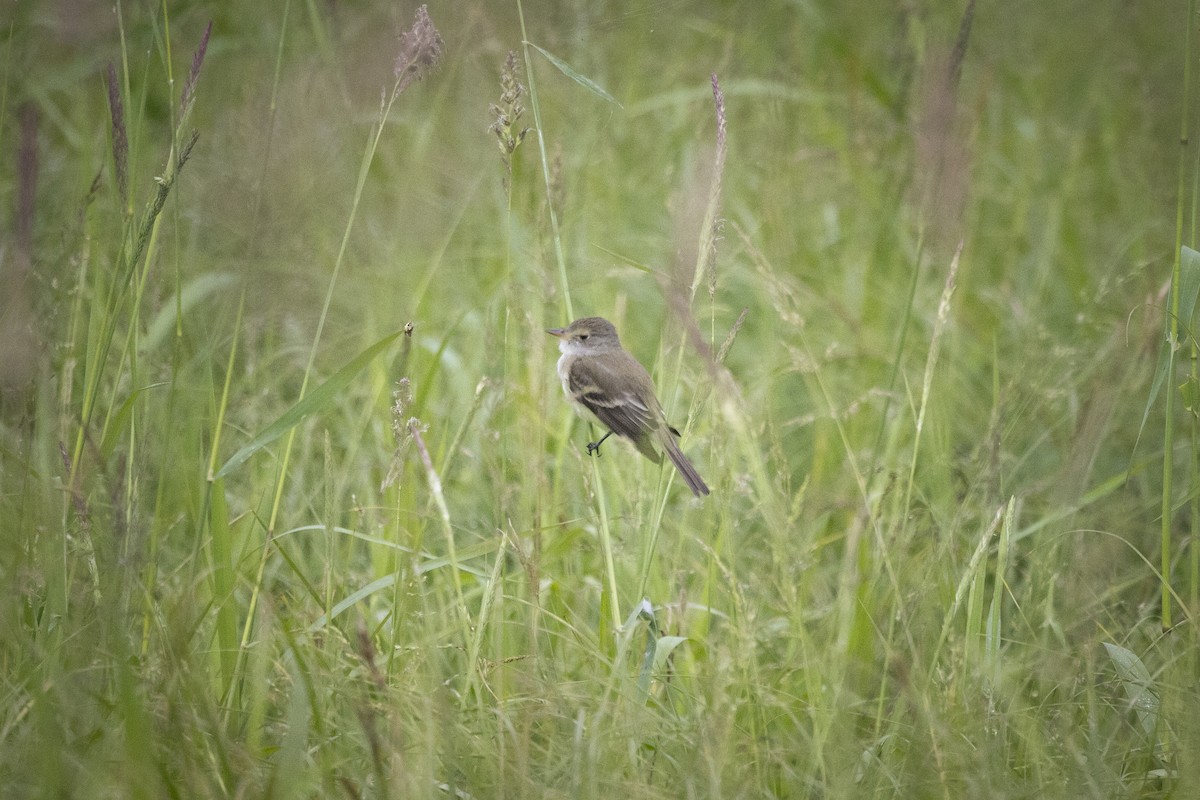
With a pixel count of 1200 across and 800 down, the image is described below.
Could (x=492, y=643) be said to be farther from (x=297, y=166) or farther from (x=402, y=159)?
(x=402, y=159)

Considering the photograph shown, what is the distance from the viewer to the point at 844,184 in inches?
211

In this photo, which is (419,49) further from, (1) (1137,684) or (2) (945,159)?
(1) (1137,684)

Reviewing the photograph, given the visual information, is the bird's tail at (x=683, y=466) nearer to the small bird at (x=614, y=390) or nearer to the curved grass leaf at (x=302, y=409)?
the small bird at (x=614, y=390)

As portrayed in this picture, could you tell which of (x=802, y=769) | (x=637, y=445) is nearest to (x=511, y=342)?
(x=637, y=445)

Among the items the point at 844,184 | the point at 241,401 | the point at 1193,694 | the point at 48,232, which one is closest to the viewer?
the point at 1193,694

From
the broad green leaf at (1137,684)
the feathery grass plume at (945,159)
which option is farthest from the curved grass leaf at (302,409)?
the broad green leaf at (1137,684)

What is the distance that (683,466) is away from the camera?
7.79 feet

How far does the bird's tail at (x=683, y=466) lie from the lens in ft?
7.61

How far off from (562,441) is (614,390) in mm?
391

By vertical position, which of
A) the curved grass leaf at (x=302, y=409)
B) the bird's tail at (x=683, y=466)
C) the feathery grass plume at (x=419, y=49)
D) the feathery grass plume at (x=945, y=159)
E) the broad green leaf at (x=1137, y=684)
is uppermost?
the feathery grass plume at (x=419, y=49)

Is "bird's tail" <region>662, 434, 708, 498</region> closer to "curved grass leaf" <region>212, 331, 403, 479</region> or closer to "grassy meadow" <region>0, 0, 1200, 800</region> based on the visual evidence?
"grassy meadow" <region>0, 0, 1200, 800</region>

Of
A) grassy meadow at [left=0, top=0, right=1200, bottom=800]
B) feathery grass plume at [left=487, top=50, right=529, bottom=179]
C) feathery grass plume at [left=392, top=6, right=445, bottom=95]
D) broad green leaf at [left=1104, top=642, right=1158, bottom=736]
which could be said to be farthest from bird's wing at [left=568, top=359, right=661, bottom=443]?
broad green leaf at [left=1104, top=642, right=1158, bottom=736]

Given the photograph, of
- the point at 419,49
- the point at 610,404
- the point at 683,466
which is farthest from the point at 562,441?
the point at 419,49

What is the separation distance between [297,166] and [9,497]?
1.10 m
